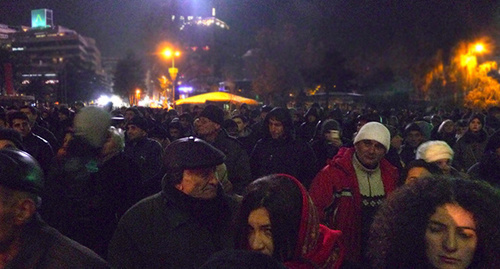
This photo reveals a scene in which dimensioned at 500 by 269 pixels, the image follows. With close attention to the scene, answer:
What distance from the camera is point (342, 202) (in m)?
3.74

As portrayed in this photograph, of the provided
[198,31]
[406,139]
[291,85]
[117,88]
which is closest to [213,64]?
[198,31]

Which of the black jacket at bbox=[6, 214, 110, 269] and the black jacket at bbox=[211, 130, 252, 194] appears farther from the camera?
the black jacket at bbox=[211, 130, 252, 194]

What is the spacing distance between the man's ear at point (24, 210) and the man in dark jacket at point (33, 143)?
3.83 meters

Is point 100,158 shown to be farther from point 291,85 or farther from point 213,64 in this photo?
point 213,64

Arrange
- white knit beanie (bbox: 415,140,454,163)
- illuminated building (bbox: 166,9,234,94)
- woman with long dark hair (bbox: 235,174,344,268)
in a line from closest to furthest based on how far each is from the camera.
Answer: woman with long dark hair (bbox: 235,174,344,268)
white knit beanie (bbox: 415,140,454,163)
illuminated building (bbox: 166,9,234,94)

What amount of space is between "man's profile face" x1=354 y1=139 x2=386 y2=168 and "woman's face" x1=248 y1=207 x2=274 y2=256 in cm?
203

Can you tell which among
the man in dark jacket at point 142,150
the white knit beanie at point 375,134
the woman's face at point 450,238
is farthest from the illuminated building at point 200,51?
the woman's face at point 450,238

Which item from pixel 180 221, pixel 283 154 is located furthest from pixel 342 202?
pixel 283 154

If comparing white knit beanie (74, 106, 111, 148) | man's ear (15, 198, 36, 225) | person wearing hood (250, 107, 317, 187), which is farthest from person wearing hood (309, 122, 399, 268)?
man's ear (15, 198, 36, 225)

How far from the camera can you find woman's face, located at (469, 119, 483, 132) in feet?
23.6

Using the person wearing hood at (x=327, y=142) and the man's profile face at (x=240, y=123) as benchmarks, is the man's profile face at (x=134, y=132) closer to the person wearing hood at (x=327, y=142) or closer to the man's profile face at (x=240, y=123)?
the person wearing hood at (x=327, y=142)

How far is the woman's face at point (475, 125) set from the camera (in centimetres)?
718

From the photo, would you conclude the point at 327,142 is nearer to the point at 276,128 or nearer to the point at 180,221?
the point at 276,128

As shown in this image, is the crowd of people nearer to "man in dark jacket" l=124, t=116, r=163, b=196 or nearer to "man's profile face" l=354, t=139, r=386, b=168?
"man's profile face" l=354, t=139, r=386, b=168
